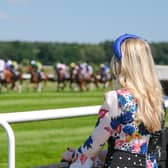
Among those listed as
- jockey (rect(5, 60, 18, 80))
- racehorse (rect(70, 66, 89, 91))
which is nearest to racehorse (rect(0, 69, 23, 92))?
jockey (rect(5, 60, 18, 80))

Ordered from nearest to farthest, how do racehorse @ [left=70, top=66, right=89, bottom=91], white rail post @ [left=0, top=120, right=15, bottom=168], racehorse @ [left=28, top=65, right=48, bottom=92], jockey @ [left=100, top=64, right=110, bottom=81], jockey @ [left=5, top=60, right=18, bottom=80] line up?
white rail post @ [left=0, top=120, right=15, bottom=168] → jockey @ [left=5, top=60, right=18, bottom=80] → racehorse @ [left=28, top=65, right=48, bottom=92] → racehorse @ [left=70, top=66, right=89, bottom=91] → jockey @ [left=100, top=64, right=110, bottom=81]

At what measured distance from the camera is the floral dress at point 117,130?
9.37 ft

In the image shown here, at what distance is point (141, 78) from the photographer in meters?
2.89

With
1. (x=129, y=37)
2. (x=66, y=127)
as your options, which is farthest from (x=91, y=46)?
(x=129, y=37)

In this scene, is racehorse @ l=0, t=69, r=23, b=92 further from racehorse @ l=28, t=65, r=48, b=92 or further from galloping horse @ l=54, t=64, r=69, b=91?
galloping horse @ l=54, t=64, r=69, b=91

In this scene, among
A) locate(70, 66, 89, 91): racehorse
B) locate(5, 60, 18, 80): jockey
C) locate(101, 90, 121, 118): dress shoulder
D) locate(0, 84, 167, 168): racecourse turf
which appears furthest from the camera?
locate(70, 66, 89, 91): racehorse

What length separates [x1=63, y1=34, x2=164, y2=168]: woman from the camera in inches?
113

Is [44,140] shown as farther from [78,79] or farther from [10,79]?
[78,79]

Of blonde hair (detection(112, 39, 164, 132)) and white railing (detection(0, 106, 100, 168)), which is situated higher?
blonde hair (detection(112, 39, 164, 132))

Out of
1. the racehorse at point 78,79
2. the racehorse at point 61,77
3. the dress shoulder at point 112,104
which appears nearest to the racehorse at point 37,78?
the racehorse at point 61,77

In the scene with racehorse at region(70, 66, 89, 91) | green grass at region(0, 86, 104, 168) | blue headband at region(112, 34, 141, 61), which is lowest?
green grass at region(0, 86, 104, 168)

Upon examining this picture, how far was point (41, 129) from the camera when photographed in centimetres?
1188

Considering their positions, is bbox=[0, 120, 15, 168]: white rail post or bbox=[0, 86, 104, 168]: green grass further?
bbox=[0, 86, 104, 168]: green grass

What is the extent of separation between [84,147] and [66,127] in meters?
9.42
